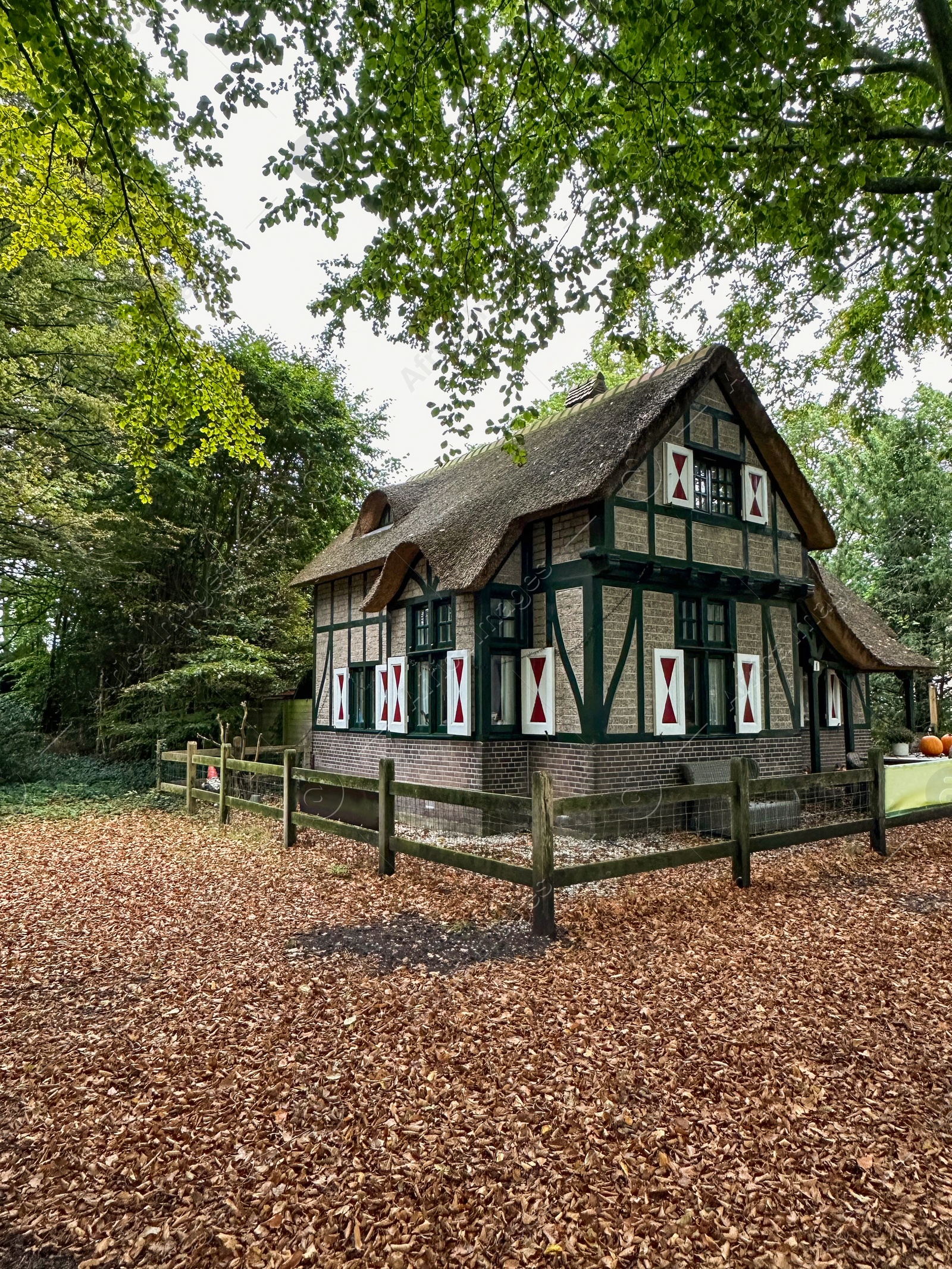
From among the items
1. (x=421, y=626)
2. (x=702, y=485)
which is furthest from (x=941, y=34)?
(x=421, y=626)

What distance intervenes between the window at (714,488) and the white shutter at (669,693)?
2506mm

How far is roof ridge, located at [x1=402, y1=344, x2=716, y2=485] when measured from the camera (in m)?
10.9

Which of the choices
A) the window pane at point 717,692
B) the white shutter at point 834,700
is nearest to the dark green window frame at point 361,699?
the window pane at point 717,692

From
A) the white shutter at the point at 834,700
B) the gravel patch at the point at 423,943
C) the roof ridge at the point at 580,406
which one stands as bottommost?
the gravel patch at the point at 423,943

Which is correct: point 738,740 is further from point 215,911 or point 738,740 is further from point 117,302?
point 117,302

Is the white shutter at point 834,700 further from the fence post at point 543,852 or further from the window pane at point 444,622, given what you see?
the fence post at point 543,852

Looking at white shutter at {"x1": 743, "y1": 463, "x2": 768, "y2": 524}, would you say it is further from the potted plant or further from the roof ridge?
the potted plant

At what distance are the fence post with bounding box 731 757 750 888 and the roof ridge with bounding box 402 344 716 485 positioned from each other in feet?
16.2

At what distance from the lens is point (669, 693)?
33.9 ft

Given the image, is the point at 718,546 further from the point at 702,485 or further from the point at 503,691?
the point at 503,691

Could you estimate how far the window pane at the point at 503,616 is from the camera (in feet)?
34.8

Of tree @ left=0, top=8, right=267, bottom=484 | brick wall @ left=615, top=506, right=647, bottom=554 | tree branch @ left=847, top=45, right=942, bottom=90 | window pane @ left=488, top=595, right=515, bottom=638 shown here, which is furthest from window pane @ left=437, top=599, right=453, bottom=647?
tree branch @ left=847, top=45, right=942, bottom=90

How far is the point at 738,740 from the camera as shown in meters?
11.3

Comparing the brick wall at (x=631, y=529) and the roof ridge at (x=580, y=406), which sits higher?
the roof ridge at (x=580, y=406)
